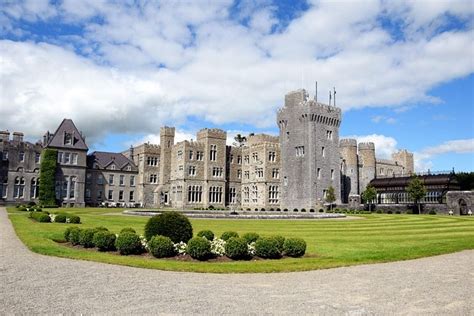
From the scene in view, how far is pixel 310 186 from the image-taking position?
6519cm

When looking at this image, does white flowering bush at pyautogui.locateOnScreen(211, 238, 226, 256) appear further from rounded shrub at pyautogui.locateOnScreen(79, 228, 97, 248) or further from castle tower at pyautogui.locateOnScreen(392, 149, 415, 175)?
castle tower at pyautogui.locateOnScreen(392, 149, 415, 175)

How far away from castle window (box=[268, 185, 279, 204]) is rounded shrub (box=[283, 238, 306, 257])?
5496cm

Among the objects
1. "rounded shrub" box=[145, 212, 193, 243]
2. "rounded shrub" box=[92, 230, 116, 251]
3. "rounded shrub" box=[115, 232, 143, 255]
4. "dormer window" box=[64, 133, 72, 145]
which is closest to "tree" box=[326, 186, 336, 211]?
"dormer window" box=[64, 133, 72, 145]

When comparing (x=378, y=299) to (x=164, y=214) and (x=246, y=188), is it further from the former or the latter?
(x=246, y=188)

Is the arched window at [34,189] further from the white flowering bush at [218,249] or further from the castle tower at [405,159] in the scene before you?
the castle tower at [405,159]

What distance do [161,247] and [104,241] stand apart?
3.07 meters

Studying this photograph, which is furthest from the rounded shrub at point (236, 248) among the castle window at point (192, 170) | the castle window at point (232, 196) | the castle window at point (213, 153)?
the castle window at point (232, 196)

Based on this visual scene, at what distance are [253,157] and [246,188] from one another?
19.0ft

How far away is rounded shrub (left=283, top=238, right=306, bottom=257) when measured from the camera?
1596 cm

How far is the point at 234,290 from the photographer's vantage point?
10.5 metres

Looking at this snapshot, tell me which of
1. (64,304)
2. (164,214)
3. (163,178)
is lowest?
(64,304)

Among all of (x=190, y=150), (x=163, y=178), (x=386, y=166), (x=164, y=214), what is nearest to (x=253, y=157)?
(x=190, y=150)

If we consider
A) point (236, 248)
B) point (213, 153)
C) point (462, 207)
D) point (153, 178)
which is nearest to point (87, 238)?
point (236, 248)

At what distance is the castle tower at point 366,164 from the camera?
8425 centimetres
